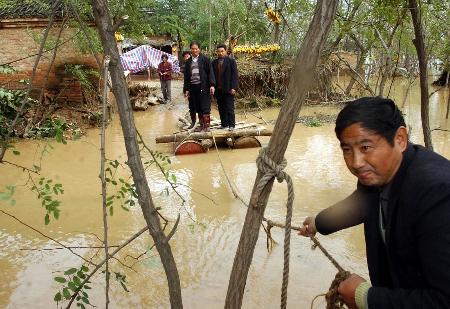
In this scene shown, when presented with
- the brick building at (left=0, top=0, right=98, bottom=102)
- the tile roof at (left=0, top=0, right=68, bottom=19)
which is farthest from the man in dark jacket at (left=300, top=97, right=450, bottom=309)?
the tile roof at (left=0, top=0, right=68, bottom=19)

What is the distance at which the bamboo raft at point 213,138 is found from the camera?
7684mm

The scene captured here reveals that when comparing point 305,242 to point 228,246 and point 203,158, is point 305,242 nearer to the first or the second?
point 228,246

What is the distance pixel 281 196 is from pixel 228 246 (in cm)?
156

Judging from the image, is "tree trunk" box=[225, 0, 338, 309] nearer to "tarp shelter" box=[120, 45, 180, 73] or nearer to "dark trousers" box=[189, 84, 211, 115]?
"dark trousers" box=[189, 84, 211, 115]

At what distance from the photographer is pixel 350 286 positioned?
5.23 feet

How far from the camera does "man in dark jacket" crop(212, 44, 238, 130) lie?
790 centimetres

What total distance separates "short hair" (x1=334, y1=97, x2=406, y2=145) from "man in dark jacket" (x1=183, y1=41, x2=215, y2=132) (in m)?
6.51

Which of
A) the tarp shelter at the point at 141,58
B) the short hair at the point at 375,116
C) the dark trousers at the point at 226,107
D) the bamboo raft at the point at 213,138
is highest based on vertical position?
the tarp shelter at the point at 141,58

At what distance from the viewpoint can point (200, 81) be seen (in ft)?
26.2

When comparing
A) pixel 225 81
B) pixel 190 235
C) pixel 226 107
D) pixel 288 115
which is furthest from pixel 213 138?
pixel 288 115

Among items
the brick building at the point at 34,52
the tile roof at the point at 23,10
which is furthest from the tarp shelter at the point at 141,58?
the brick building at the point at 34,52

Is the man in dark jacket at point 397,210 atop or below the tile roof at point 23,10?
below

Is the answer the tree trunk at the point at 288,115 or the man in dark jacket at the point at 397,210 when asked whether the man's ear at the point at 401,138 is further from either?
Result: the tree trunk at the point at 288,115

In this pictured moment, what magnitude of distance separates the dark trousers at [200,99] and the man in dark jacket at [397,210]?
256 inches
